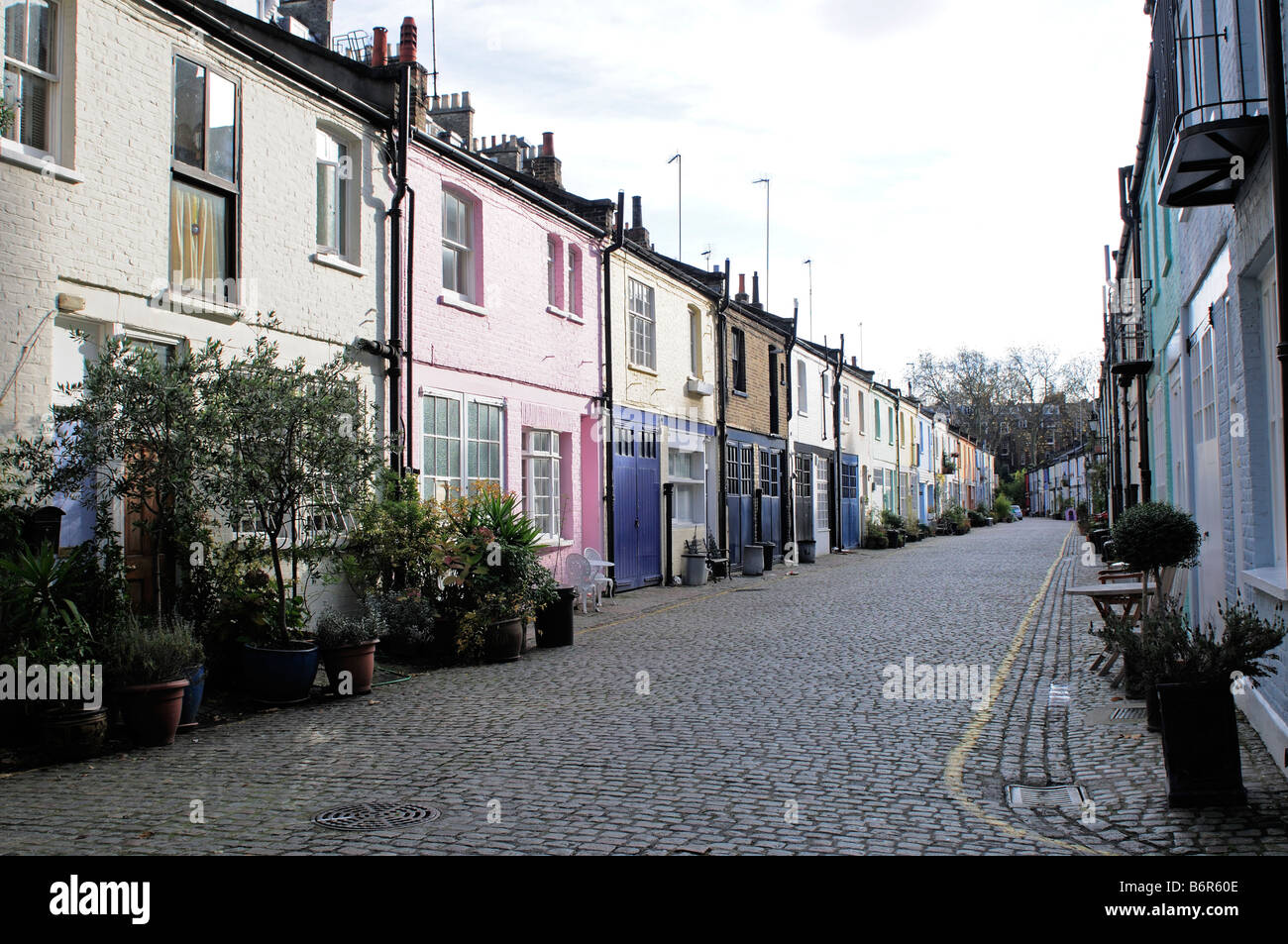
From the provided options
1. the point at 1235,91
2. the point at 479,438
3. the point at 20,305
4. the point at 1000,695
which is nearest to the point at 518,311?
the point at 479,438

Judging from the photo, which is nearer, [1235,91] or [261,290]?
[1235,91]

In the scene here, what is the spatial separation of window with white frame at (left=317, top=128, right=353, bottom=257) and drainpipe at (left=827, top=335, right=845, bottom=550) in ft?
82.8

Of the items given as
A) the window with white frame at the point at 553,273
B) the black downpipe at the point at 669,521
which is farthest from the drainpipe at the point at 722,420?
the window with white frame at the point at 553,273

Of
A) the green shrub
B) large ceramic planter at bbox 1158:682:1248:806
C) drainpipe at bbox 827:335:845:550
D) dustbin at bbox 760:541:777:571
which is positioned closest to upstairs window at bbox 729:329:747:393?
dustbin at bbox 760:541:777:571

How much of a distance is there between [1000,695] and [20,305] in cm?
867

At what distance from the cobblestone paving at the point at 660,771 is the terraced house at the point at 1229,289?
4.81ft

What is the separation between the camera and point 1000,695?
9.08 m

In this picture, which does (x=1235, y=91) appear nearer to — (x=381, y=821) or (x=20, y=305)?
(x=381, y=821)

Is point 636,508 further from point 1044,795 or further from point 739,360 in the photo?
point 1044,795

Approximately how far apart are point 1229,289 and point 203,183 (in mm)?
8987

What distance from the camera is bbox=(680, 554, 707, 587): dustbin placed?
70.1ft

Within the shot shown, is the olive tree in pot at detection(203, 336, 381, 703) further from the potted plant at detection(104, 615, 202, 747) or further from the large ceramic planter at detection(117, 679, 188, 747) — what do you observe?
the large ceramic planter at detection(117, 679, 188, 747)

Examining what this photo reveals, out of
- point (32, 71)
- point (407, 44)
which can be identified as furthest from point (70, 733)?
point (407, 44)

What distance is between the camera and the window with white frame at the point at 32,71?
8172mm
